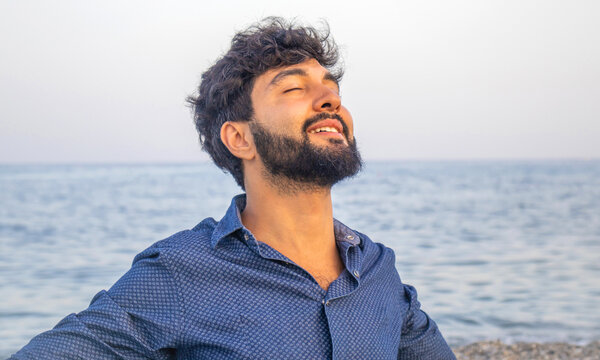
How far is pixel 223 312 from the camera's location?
231 cm

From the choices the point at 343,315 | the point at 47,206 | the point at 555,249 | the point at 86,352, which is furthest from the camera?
the point at 47,206

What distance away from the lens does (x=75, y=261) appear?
36.1ft

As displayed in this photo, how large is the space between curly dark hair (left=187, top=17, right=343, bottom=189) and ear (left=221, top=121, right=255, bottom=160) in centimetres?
3

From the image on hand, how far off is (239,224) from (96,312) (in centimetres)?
59

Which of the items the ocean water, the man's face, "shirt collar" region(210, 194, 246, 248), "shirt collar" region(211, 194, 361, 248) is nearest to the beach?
the ocean water

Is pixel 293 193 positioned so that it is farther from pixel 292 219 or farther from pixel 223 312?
pixel 223 312

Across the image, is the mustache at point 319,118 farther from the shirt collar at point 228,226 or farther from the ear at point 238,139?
the shirt collar at point 228,226

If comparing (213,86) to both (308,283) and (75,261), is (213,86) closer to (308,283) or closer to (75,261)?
(308,283)

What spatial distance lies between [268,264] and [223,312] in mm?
246

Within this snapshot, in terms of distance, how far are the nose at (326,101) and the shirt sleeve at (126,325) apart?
0.86m

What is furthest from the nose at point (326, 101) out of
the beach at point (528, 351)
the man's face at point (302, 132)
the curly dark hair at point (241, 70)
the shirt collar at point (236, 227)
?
the beach at point (528, 351)

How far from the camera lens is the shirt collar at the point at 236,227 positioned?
2453mm

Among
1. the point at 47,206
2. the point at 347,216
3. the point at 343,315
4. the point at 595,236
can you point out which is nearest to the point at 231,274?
the point at 343,315

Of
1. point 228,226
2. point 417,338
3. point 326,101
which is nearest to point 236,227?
point 228,226
